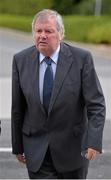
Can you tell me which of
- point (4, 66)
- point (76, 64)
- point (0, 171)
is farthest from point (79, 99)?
point (4, 66)

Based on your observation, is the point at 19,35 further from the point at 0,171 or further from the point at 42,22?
the point at 42,22

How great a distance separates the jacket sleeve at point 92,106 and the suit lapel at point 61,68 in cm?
→ 12

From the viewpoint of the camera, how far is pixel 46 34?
3898 mm

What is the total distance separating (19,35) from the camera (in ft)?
98.0

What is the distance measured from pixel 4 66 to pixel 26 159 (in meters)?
14.7

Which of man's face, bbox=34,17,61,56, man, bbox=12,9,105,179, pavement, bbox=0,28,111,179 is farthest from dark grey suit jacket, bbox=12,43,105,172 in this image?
pavement, bbox=0,28,111,179

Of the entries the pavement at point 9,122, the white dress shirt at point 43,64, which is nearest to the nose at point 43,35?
the white dress shirt at point 43,64

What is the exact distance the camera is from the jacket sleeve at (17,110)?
411 centimetres

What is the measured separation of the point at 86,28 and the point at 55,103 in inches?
948

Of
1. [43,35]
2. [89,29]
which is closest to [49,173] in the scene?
[43,35]

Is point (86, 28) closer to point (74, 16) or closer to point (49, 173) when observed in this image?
point (74, 16)

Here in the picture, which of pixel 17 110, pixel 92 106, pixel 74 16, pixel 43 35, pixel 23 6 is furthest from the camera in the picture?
pixel 23 6

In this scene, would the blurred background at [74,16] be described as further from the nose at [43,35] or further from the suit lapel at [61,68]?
the nose at [43,35]

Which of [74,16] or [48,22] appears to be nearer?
[48,22]
